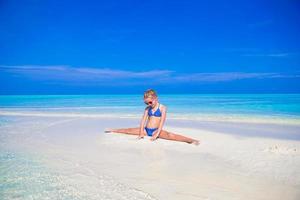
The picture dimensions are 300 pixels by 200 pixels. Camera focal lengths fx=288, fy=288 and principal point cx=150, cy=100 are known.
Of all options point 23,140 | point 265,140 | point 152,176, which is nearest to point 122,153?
point 152,176

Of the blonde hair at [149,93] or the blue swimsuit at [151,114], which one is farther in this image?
the blue swimsuit at [151,114]

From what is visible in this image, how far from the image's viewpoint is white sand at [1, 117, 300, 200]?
3891 mm

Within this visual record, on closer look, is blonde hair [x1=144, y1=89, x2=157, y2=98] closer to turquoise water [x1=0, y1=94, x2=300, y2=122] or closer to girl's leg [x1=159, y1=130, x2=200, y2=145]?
girl's leg [x1=159, y1=130, x2=200, y2=145]

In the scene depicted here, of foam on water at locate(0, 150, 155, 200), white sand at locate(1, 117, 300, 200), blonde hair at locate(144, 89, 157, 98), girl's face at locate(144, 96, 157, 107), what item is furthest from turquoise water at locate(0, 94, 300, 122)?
foam on water at locate(0, 150, 155, 200)

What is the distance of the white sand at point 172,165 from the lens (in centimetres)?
389

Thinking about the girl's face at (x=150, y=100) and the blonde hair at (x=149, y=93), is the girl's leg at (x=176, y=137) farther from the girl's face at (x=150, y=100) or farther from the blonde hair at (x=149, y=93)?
the blonde hair at (x=149, y=93)

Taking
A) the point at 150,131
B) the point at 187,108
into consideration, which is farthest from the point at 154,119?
the point at 187,108

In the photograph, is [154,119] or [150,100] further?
[154,119]

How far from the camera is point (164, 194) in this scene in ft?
12.3

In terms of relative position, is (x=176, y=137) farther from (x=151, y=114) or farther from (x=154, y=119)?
(x=151, y=114)

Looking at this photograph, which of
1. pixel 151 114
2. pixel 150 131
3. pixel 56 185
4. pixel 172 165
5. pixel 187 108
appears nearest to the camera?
pixel 56 185

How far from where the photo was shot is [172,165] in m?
5.15

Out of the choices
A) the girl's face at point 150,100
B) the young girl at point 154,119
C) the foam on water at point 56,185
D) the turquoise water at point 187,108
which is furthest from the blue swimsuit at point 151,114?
the turquoise water at point 187,108

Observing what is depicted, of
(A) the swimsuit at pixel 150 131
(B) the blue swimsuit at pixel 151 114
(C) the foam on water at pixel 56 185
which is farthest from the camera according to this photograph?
(A) the swimsuit at pixel 150 131
